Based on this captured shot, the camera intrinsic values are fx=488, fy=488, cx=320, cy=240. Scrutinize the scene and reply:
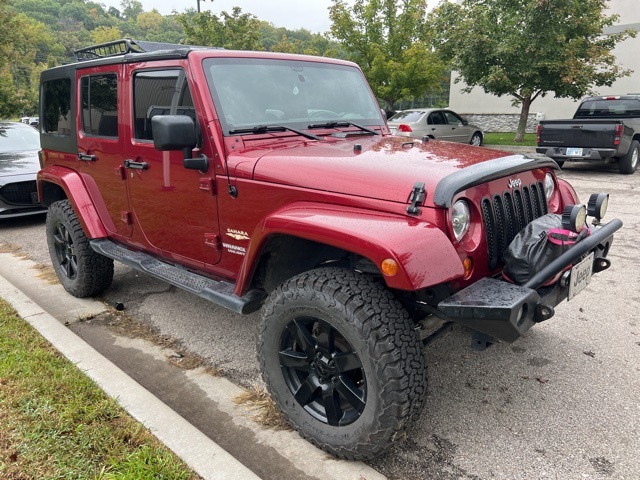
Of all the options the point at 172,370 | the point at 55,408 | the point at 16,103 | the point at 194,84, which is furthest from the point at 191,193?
the point at 16,103

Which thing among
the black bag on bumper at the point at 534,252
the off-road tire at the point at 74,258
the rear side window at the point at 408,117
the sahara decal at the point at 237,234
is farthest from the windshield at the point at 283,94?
the rear side window at the point at 408,117

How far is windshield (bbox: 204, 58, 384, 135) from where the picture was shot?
2.95 metres

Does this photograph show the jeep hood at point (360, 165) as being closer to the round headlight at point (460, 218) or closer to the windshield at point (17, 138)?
the round headlight at point (460, 218)

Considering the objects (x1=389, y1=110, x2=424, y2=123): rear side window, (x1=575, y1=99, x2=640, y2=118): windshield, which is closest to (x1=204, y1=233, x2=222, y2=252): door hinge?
(x1=575, y1=99, x2=640, y2=118): windshield

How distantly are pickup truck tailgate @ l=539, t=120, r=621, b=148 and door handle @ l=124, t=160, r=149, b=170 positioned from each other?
9.92 meters

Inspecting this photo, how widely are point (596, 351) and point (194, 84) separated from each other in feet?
10.4

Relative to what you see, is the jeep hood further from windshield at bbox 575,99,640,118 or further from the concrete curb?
windshield at bbox 575,99,640,118

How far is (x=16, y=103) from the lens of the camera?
43.7 feet

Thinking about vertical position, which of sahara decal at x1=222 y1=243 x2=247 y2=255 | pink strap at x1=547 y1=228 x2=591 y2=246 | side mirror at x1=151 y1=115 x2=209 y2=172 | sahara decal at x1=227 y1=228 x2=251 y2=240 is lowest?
sahara decal at x1=222 y1=243 x2=247 y2=255

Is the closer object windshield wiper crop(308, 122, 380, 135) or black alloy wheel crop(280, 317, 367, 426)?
black alloy wheel crop(280, 317, 367, 426)

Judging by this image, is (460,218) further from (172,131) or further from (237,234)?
(172,131)

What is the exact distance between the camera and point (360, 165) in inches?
95.2

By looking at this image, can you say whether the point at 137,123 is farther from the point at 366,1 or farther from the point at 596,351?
the point at 366,1

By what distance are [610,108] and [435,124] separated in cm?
460
